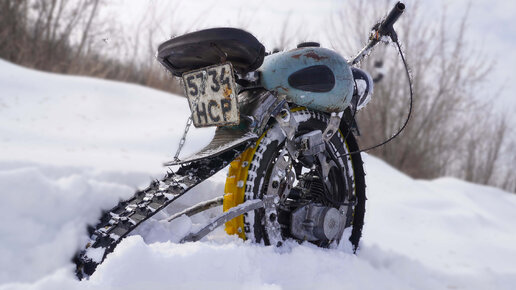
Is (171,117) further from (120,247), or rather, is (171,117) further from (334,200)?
(120,247)

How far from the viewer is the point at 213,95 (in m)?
2.21

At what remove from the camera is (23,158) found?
3.20 m

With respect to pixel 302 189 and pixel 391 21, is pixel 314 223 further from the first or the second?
pixel 391 21

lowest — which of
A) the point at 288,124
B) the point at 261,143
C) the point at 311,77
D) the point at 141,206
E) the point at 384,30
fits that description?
the point at 141,206

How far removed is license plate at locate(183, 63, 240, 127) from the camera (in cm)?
213

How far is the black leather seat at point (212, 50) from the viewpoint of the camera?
2.07 m

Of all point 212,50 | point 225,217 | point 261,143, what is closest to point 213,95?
point 212,50

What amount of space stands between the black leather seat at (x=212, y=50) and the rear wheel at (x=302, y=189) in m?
0.39

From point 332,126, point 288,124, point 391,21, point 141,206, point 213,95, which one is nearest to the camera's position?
→ point 141,206

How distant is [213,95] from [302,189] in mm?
816

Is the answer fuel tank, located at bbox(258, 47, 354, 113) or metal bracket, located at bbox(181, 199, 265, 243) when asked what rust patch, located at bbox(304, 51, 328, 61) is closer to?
fuel tank, located at bbox(258, 47, 354, 113)

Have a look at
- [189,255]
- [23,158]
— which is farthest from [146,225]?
[23,158]

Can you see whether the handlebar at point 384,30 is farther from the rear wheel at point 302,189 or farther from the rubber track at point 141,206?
the rubber track at point 141,206

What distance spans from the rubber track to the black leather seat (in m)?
0.42
